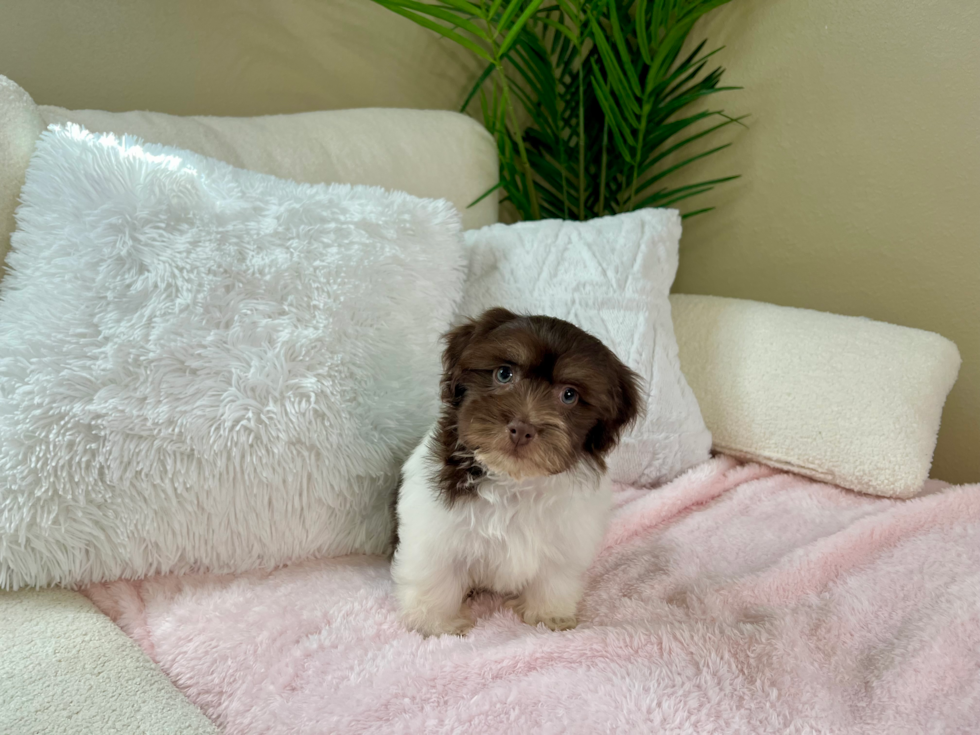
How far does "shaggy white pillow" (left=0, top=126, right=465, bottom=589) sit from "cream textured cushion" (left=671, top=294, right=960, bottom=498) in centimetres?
88

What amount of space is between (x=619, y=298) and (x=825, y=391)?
59 centimetres

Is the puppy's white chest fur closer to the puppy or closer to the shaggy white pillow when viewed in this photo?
the puppy

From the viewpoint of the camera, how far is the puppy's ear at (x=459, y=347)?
3.96 ft

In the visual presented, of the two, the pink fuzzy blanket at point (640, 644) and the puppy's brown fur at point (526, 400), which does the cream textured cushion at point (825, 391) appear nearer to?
the pink fuzzy blanket at point (640, 644)

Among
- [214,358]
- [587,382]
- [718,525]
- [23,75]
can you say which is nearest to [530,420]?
[587,382]

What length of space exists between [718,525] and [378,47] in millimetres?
1808

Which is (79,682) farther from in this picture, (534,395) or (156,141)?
(156,141)

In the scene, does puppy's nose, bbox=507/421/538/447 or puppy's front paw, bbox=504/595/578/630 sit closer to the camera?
puppy's nose, bbox=507/421/538/447

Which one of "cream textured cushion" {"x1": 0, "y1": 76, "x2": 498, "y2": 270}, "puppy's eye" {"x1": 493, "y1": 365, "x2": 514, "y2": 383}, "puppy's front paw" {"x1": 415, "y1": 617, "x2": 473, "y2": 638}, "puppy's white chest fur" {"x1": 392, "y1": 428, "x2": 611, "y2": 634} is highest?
"cream textured cushion" {"x1": 0, "y1": 76, "x2": 498, "y2": 270}

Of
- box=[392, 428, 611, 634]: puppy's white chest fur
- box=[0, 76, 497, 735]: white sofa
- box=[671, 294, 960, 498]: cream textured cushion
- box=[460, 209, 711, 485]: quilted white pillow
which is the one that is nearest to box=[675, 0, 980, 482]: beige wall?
box=[671, 294, 960, 498]: cream textured cushion

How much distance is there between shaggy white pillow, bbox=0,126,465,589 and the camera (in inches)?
45.6

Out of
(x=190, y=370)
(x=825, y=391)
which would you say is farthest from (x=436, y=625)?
(x=825, y=391)

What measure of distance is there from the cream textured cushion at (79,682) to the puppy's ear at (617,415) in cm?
74

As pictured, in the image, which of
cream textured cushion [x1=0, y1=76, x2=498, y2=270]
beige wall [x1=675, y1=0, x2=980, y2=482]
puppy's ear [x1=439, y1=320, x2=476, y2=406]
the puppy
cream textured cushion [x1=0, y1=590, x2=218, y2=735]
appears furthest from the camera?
beige wall [x1=675, y1=0, x2=980, y2=482]
